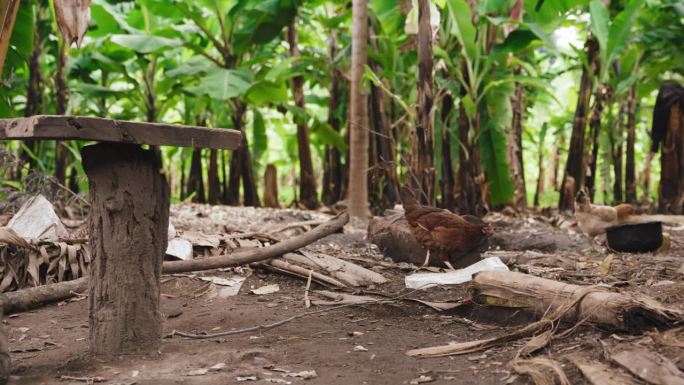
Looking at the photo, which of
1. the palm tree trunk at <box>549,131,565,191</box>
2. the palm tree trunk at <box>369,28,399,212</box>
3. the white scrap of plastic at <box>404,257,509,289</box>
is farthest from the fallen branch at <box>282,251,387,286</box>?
the palm tree trunk at <box>549,131,565,191</box>

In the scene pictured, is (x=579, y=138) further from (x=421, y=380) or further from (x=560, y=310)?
(x=421, y=380)

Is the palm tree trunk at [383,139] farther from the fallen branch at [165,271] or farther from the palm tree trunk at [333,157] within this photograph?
the fallen branch at [165,271]

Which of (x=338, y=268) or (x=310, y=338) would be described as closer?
(x=310, y=338)

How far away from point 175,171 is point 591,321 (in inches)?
605

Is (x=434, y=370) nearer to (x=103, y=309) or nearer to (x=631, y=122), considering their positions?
(x=103, y=309)

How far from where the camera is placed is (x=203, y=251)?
15.4 ft

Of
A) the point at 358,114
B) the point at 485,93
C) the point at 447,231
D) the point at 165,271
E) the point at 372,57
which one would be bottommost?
the point at 165,271

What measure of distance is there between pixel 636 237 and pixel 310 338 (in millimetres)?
2889

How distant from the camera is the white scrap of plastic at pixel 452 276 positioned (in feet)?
13.4

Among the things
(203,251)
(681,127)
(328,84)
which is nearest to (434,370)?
(203,251)

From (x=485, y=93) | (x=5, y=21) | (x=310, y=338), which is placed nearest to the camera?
(x=310, y=338)

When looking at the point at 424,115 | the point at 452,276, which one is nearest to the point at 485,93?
the point at 424,115

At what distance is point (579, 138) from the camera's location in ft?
26.1

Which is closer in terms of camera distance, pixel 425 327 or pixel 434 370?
pixel 434 370
